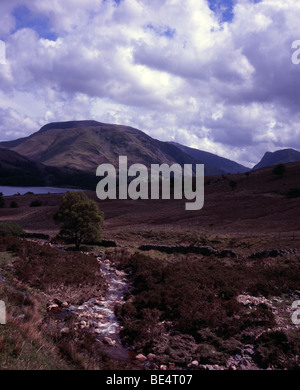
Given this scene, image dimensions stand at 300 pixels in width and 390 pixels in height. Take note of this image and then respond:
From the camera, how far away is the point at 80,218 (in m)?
35.3

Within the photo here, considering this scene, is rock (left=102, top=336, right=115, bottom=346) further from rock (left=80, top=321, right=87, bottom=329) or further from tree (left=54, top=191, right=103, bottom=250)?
tree (left=54, top=191, right=103, bottom=250)

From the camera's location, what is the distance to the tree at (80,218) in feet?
117

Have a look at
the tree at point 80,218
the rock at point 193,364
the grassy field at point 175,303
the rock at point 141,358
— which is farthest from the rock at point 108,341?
the tree at point 80,218

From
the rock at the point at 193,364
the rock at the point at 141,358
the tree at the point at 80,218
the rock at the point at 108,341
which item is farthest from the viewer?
the tree at the point at 80,218

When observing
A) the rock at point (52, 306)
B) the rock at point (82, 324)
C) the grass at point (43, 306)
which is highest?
the grass at point (43, 306)

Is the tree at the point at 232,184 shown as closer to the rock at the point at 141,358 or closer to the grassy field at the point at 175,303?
the grassy field at the point at 175,303

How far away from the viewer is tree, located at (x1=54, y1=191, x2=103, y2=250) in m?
35.6

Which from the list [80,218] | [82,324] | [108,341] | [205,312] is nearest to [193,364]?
[205,312]

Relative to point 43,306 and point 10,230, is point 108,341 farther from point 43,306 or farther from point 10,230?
point 10,230

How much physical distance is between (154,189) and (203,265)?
238 feet

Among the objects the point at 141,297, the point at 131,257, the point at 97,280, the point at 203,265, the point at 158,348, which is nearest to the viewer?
the point at 158,348

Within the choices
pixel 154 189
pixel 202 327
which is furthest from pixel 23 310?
pixel 154 189

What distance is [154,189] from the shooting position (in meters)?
98.9
